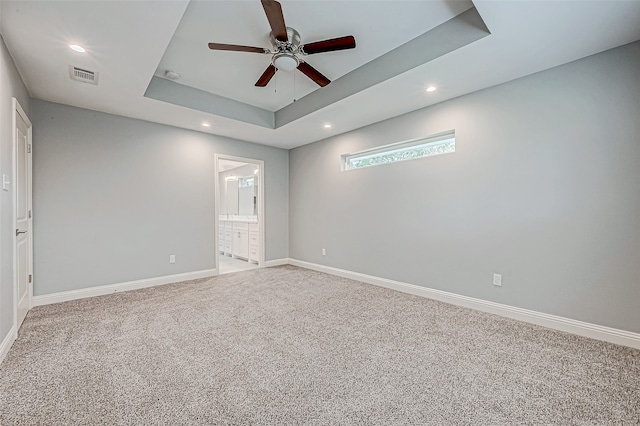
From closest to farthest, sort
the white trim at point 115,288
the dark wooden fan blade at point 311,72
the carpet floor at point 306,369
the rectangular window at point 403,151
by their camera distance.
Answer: the carpet floor at point 306,369 → the dark wooden fan blade at point 311,72 → the white trim at point 115,288 → the rectangular window at point 403,151

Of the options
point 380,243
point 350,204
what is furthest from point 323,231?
point 380,243

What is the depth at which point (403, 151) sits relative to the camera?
12.8ft

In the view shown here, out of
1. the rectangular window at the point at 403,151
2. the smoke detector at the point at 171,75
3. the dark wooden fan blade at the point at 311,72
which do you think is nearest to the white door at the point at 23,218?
the smoke detector at the point at 171,75

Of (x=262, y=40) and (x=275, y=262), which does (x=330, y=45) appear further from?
(x=275, y=262)

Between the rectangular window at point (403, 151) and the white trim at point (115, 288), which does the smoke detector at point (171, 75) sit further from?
the white trim at point (115, 288)

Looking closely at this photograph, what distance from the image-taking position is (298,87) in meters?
3.57

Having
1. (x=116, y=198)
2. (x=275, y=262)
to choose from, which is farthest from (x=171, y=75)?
(x=275, y=262)

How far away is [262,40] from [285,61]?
0.35m

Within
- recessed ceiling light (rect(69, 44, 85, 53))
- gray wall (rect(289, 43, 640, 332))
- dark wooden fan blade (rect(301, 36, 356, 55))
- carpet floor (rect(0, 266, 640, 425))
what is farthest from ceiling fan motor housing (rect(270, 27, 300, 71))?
carpet floor (rect(0, 266, 640, 425))

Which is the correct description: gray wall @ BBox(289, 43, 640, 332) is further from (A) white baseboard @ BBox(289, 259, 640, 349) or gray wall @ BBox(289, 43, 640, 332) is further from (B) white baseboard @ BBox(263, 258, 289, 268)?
(B) white baseboard @ BBox(263, 258, 289, 268)

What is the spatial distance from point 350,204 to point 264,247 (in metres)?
1.95

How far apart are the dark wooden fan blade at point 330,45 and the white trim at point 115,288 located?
3.67 metres

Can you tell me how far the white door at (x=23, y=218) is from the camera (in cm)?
263

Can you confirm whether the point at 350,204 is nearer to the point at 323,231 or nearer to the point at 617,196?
the point at 323,231
